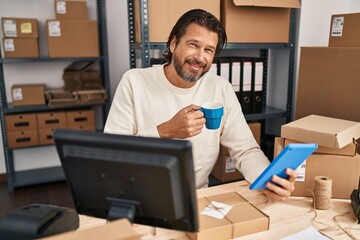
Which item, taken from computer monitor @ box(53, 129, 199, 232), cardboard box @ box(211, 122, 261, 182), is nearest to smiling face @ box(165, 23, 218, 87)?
cardboard box @ box(211, 122, 261, 182)

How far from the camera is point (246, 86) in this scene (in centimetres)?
230

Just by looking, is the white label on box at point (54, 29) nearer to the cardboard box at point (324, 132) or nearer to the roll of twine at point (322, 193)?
the cardboard box at point (324, 132)

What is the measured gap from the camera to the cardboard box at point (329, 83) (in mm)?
1670

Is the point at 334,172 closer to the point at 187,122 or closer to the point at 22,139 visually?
the point at 187,122

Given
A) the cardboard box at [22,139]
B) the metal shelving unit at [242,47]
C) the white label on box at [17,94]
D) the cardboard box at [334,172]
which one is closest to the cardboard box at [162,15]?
the metal shelving unit at [242,47]

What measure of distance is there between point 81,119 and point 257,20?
5.96 ft

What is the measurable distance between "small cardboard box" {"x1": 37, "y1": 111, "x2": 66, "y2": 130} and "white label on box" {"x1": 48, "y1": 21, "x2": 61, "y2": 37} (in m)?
0.68

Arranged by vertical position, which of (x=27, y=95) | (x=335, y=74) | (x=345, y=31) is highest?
(x=345, y=31)

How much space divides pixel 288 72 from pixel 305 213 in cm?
136

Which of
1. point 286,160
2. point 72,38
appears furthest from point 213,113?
point 72,38

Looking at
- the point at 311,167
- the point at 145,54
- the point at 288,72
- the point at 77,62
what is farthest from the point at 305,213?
the point at 77,62

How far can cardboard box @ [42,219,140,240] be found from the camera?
0.65m

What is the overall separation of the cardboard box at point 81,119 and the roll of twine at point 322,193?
7.62 feet

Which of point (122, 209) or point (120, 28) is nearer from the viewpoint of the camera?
point (122, 209)
